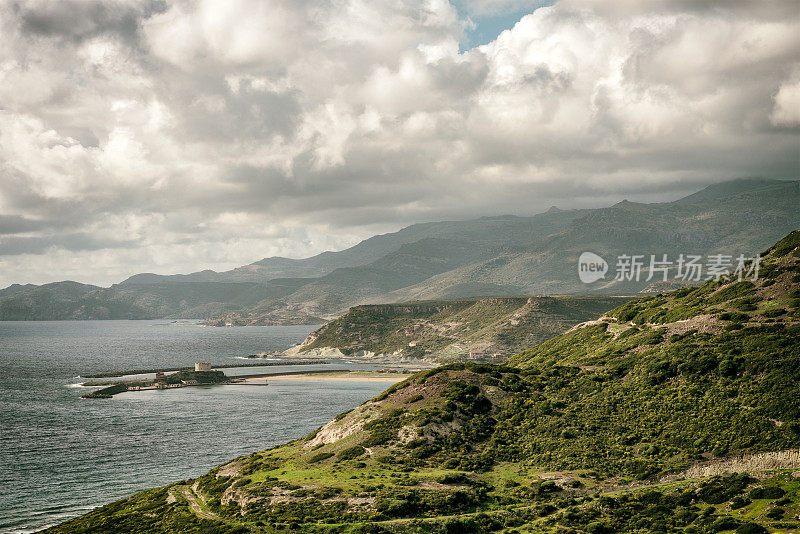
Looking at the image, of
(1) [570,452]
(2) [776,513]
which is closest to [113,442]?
(1) [570,452]

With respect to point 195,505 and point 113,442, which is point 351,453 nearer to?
point 195,505

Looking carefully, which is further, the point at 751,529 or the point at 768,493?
the point at 768,493

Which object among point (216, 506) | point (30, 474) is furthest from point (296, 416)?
point (216, 506)

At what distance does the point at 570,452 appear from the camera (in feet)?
241

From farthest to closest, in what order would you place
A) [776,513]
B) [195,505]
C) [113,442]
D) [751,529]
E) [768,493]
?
[113,442] < [195,505] < [768,493] < [776,513] < [751,529]

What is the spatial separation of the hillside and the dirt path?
0.32 m

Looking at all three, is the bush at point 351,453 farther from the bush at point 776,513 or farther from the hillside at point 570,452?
the bush at point 776,513

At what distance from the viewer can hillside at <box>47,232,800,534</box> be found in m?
55.8

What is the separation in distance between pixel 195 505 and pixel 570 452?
45928 mm

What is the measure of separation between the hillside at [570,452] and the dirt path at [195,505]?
1.04 feet

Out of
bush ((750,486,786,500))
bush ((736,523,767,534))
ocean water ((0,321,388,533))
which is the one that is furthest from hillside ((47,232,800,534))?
ocean water ((0,321,388,533))

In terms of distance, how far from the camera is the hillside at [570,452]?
55844mm

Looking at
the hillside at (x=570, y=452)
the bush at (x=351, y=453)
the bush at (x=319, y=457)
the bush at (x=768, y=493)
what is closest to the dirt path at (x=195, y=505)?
the hillside at (x=570, y=452)

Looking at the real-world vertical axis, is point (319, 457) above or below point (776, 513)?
below
